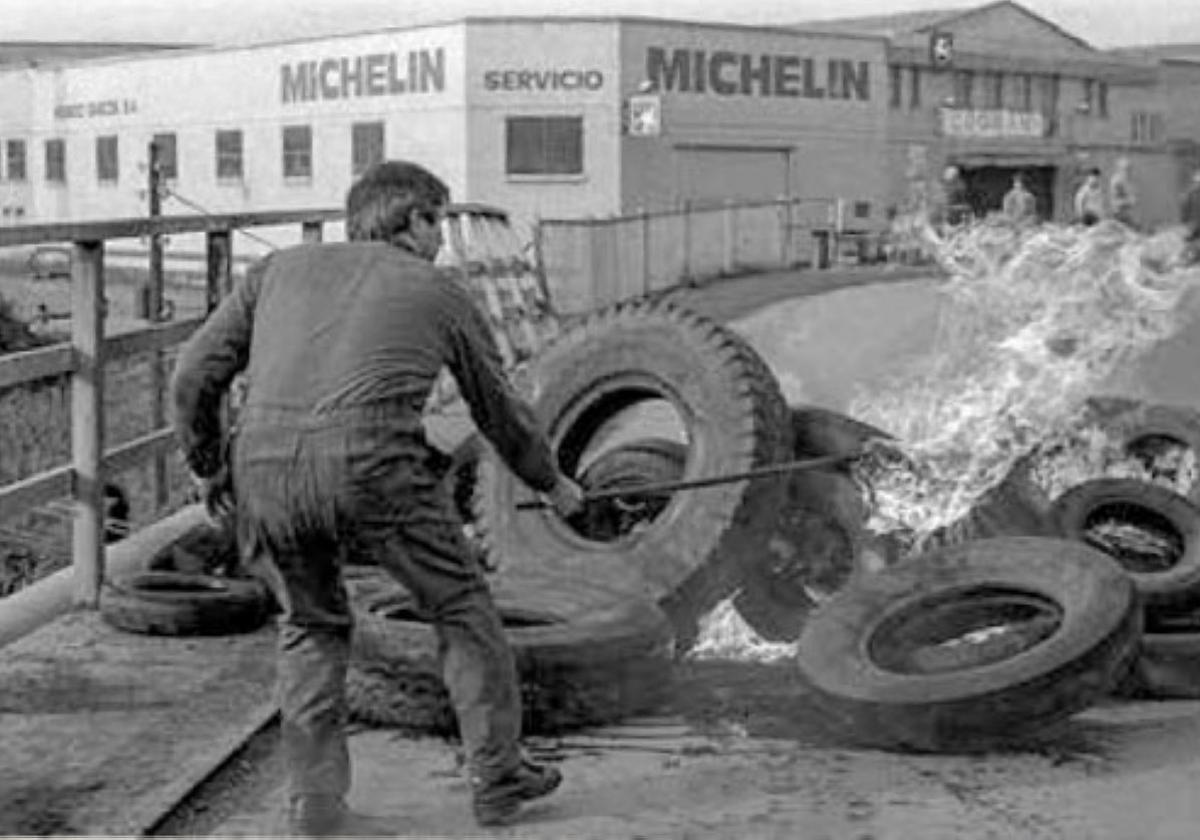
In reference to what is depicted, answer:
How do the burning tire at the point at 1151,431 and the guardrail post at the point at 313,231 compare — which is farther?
the guardrail post at the point at 313,231

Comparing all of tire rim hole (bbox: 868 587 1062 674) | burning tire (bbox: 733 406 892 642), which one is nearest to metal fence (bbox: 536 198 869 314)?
burning tire (bbox: 733 406 892 642)

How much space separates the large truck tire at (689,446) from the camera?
24.9 feet

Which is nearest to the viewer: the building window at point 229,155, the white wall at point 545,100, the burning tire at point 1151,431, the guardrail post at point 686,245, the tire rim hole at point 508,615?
the tire rim hole at point 508,615

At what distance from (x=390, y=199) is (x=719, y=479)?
2.20 meters

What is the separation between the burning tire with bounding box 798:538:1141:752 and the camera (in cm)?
604

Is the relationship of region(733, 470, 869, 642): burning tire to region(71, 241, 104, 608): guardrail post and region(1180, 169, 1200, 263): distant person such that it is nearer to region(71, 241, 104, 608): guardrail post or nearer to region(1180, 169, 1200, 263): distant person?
region(71, 241, 104, 608): guardrail post

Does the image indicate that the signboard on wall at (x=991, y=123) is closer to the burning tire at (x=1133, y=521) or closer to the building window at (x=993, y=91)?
the building window at (x=993, y=91)

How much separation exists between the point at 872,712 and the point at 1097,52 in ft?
206

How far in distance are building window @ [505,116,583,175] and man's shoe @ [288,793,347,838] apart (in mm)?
43623

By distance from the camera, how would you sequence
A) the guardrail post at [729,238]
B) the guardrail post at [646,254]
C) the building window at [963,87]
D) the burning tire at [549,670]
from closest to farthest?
the burning tire at [549,670] < the guardrail post at [646,254] < the guardrail post at [729,238] < the building window at [963,87]

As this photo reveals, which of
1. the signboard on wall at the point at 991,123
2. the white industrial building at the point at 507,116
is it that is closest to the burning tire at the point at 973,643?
the white industrial building at the point at 507,116

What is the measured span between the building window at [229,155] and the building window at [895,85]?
58.5 feet

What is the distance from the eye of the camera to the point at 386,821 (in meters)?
5.39

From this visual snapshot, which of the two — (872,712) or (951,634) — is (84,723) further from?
(951,634)
